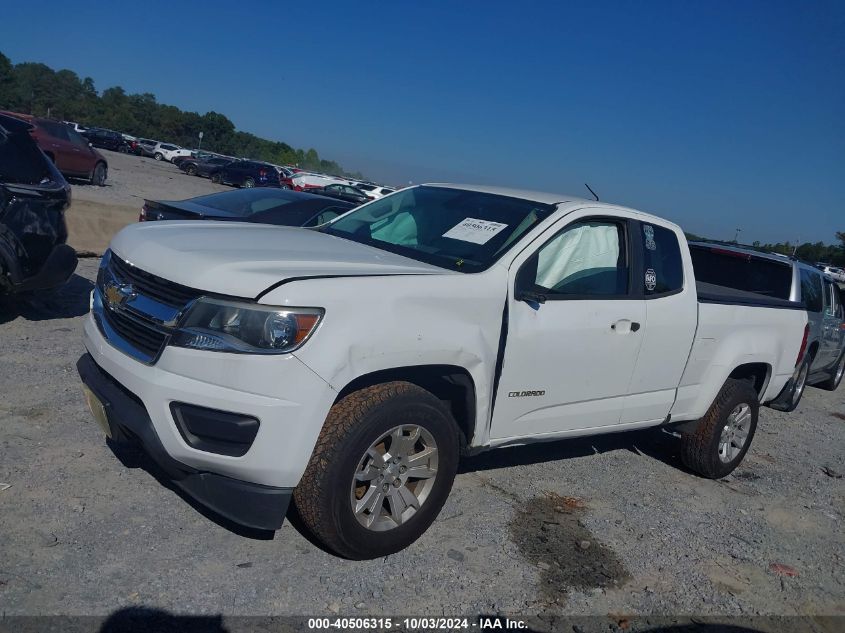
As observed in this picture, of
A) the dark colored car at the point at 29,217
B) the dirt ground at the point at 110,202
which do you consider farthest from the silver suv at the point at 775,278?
the dirt ground at the point at 110,202

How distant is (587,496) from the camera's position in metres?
5.17

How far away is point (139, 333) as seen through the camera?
11.5ft

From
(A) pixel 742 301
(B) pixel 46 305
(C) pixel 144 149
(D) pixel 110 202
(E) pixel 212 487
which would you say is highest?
(A) pixel 742 301

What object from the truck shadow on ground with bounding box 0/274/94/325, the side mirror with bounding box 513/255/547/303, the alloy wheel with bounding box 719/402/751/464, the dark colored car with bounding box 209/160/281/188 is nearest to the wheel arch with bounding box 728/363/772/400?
the alloy wheel with bounding box 719/402/751/464

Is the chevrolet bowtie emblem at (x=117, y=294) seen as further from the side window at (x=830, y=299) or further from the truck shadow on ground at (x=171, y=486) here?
the side window at (x=830, y=299)

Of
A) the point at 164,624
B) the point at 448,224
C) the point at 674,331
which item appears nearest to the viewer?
the point at 164,624

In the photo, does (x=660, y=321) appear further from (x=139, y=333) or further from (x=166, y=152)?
(x=166, y=152)

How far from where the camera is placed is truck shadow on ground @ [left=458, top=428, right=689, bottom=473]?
5469 millimetres

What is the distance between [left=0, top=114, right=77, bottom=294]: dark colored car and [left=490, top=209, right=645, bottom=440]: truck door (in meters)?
4.26

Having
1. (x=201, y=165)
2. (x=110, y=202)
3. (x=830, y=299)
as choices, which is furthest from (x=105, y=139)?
(x=830, y=299)

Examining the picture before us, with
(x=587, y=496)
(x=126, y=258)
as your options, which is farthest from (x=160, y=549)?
(x=587, y=496)

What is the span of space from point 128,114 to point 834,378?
3067 inches

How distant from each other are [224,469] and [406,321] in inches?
40.7

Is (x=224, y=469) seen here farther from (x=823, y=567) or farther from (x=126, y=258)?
(x=823, y=567)
